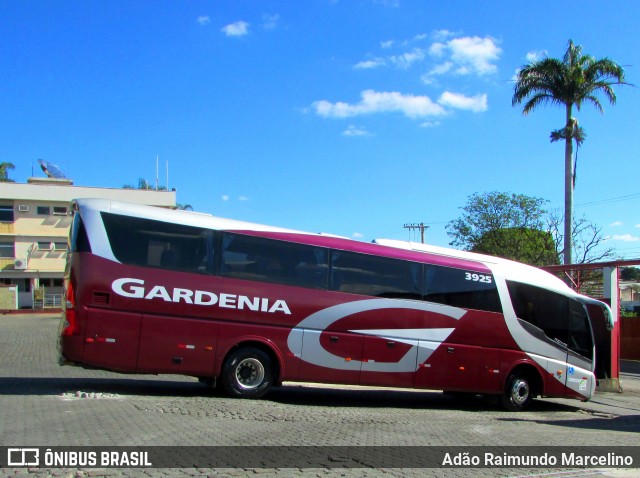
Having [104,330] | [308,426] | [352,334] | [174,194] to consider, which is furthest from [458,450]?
[174,194]

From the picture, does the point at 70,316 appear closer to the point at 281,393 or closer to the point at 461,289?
the point at 281,393

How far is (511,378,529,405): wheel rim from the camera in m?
12.7

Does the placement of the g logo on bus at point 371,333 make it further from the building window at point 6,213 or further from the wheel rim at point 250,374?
the building window at point 6,213

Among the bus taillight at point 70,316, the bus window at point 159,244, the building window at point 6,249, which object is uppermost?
the building window at point 6,249

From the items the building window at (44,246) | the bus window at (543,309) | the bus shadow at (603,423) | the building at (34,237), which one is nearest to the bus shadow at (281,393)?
the bus shadow at (603,423)

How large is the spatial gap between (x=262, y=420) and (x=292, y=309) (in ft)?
8.75

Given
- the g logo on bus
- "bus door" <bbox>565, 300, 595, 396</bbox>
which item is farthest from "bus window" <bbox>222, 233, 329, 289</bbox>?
"bus door" <bbox>565, 300, 595, 396</bbox>

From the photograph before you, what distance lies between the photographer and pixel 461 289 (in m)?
12.2

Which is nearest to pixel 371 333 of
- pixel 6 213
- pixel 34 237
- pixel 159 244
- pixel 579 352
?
pixel 159 244

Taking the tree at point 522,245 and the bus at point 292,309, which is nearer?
the bus at point 292,309

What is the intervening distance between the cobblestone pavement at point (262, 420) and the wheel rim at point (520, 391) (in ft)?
1.11

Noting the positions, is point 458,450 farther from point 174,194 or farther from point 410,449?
point 174,194

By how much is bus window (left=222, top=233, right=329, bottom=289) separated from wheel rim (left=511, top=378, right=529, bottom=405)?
5.06 m

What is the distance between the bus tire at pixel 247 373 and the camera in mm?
10164
